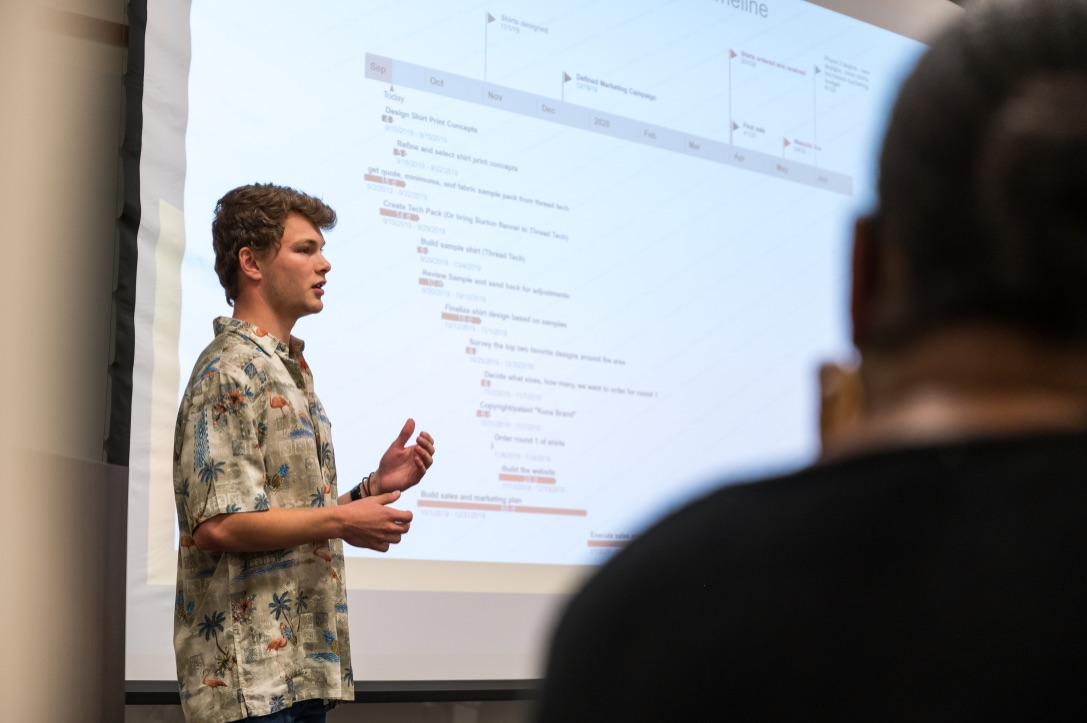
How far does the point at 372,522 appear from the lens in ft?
5.29

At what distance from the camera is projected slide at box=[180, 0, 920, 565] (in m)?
2.16

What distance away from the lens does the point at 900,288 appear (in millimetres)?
444

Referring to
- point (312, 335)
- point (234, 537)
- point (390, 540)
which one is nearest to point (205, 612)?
point (234, 537)

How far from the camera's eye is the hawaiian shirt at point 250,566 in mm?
1515

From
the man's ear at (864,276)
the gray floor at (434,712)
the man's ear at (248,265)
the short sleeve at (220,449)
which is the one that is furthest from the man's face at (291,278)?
the man's ear at (864,276)

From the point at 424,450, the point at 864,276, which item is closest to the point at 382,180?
the point at 424,450

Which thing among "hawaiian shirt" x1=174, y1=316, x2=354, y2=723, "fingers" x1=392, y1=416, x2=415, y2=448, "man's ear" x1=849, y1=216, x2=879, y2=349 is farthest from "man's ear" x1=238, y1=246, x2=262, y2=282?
"man's ear" x1=849, y1=216, x2=879, y2=349

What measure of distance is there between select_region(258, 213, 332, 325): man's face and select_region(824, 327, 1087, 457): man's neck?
143cm

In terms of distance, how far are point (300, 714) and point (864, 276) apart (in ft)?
4.27

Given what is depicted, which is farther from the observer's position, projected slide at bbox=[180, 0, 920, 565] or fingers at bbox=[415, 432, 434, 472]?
projected slide at bbox=[180, 0, 920, 565]

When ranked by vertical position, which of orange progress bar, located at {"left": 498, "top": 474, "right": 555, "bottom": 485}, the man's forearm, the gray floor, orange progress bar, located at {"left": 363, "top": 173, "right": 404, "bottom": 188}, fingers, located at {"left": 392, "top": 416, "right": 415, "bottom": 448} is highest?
orange progress bar, located at {"left": 363, "top": 173, "right": 404, "bottom": 188}

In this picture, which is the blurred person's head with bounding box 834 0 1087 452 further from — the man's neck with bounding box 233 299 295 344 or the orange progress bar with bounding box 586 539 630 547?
the orange progress bar with bounding box 586 539 630 547

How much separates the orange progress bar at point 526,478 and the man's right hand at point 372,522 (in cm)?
64

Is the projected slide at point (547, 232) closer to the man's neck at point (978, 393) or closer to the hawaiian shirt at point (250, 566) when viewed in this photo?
the hawaiian shirt at point (250, 566)
